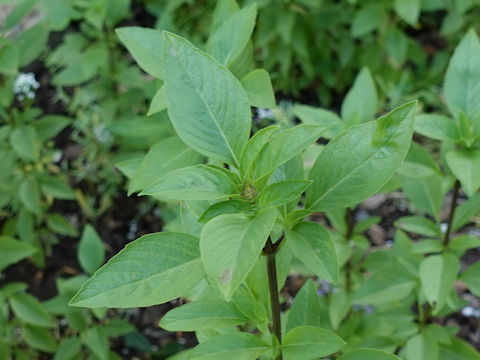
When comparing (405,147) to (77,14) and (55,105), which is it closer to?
(77,14)

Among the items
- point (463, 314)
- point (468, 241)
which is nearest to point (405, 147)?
point (468, 241)

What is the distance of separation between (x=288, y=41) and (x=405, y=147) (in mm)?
1832

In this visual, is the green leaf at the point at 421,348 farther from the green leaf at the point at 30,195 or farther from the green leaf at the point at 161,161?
the green leaf at the point at 30,195

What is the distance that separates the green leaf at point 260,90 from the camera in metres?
1.15

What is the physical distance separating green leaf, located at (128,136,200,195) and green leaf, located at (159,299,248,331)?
1.07ft

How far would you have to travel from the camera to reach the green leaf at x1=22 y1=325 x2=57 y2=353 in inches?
82.5

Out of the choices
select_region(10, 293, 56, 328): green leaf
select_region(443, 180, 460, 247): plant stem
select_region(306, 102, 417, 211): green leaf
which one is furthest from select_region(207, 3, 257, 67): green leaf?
select_region(10, 293, 56, 328): green leaf

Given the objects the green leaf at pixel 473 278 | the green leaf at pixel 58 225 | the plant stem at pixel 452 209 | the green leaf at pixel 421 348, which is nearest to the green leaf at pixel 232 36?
the plant stem at pixel 452 209

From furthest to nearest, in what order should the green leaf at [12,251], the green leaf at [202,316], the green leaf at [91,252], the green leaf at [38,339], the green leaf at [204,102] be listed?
the green leaf at [38,339]
the green leaf at [91,252]
the green leaf at [12,251]
the green leaf at [202,316]
the green leaf at [204,102]

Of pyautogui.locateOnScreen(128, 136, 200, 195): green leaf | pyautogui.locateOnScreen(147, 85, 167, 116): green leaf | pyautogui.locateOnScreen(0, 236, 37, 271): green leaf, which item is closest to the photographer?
pyautogui.locateOnScreen(147, 85, 167, 116): green leaf

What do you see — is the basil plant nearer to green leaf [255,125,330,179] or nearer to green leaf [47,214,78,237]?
green leaf [255,125,330,179]

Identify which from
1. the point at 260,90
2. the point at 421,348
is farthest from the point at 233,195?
the point at 421,348

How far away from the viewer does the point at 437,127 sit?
1.29 meters

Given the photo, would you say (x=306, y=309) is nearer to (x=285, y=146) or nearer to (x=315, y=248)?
(x=315, y=248)
